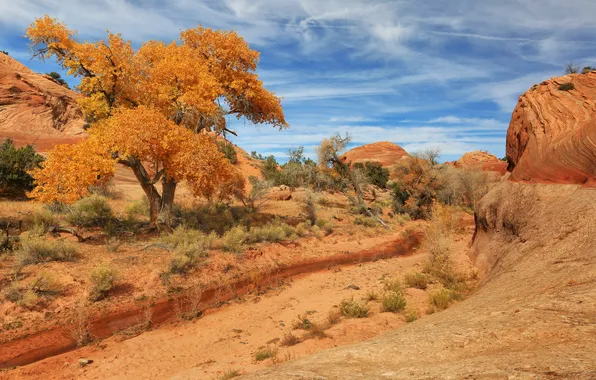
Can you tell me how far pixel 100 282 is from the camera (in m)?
10.4

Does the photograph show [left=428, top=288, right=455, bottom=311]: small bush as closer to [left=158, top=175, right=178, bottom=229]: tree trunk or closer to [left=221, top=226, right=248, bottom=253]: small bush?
[left=221, top=226, right=248, bottom=253]: small bush

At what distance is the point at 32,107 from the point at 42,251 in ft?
106

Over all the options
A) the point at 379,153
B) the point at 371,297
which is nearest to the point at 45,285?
the point at 371,297

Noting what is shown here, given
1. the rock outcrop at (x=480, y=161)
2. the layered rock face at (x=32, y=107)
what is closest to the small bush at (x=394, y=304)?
the layered rock face at (x=32, y=107)

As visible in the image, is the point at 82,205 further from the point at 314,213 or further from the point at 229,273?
the point at 314,213

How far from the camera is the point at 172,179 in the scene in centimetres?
1609

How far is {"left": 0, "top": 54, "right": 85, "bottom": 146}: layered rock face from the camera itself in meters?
33.1

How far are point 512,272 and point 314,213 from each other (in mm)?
16005

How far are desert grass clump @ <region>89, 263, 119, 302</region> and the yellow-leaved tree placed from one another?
3415 millimetres

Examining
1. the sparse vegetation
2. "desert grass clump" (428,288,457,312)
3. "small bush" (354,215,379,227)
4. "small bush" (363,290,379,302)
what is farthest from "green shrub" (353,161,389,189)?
"desert grass clump" (428,288,457,312)

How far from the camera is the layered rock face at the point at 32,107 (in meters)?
33.1

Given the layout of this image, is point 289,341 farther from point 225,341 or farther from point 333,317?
point 225,341

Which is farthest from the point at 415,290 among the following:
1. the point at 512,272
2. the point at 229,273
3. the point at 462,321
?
the point at 229,273

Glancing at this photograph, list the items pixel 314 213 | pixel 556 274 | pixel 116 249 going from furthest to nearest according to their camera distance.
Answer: pixel 314 213, pixel 116 249, pixel 556 274
